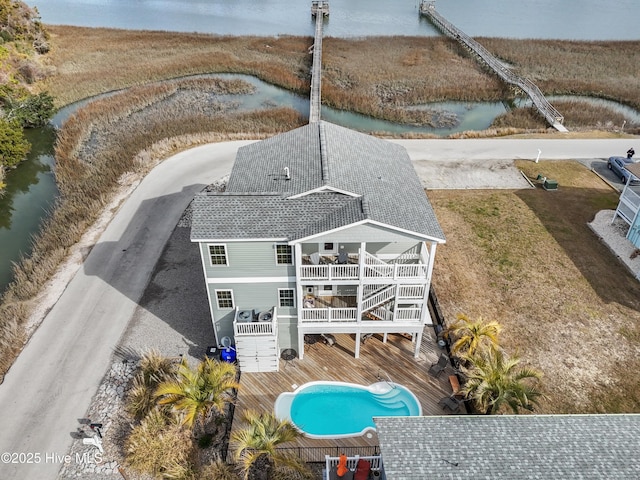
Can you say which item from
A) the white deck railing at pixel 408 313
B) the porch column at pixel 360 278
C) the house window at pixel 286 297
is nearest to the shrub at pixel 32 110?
the house window at pixel 286 297

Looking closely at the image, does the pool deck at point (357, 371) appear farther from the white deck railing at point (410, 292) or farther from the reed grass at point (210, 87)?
the reed grass at point (210, 87)

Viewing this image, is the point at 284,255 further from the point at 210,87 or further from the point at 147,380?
the point at 210,87

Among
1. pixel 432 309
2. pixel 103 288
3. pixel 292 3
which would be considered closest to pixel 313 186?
pixel 432 309

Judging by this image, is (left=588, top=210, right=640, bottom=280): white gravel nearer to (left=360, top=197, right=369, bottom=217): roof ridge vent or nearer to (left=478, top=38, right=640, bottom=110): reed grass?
(left=360, top=197, right=369, bottom=217): roof ridge vent

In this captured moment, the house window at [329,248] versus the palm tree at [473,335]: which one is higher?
the house window at [329,248]

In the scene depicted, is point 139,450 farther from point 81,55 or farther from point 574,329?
point 81,55
